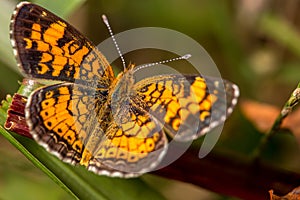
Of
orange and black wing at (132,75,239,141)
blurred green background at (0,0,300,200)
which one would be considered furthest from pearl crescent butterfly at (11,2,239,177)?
blurred green background at (0,0,300,200)

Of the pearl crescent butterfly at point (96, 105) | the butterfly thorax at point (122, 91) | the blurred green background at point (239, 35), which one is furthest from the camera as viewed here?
the blurred green background at point (239, 35)

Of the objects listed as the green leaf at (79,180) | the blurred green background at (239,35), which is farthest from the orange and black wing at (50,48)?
the blurred green background at (239,35)

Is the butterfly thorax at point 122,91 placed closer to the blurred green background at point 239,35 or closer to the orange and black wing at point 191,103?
the orange and black wing at point 191,103

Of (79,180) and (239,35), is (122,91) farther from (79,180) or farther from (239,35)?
(239,35)

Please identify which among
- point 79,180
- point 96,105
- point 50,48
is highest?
point 50,48

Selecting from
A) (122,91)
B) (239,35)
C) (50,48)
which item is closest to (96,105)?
(122,91)

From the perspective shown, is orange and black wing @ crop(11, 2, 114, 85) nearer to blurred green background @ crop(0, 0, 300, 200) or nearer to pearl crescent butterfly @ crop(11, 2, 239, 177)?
pearl crescent butterfly @ crop(11, 2, 239, 177)
